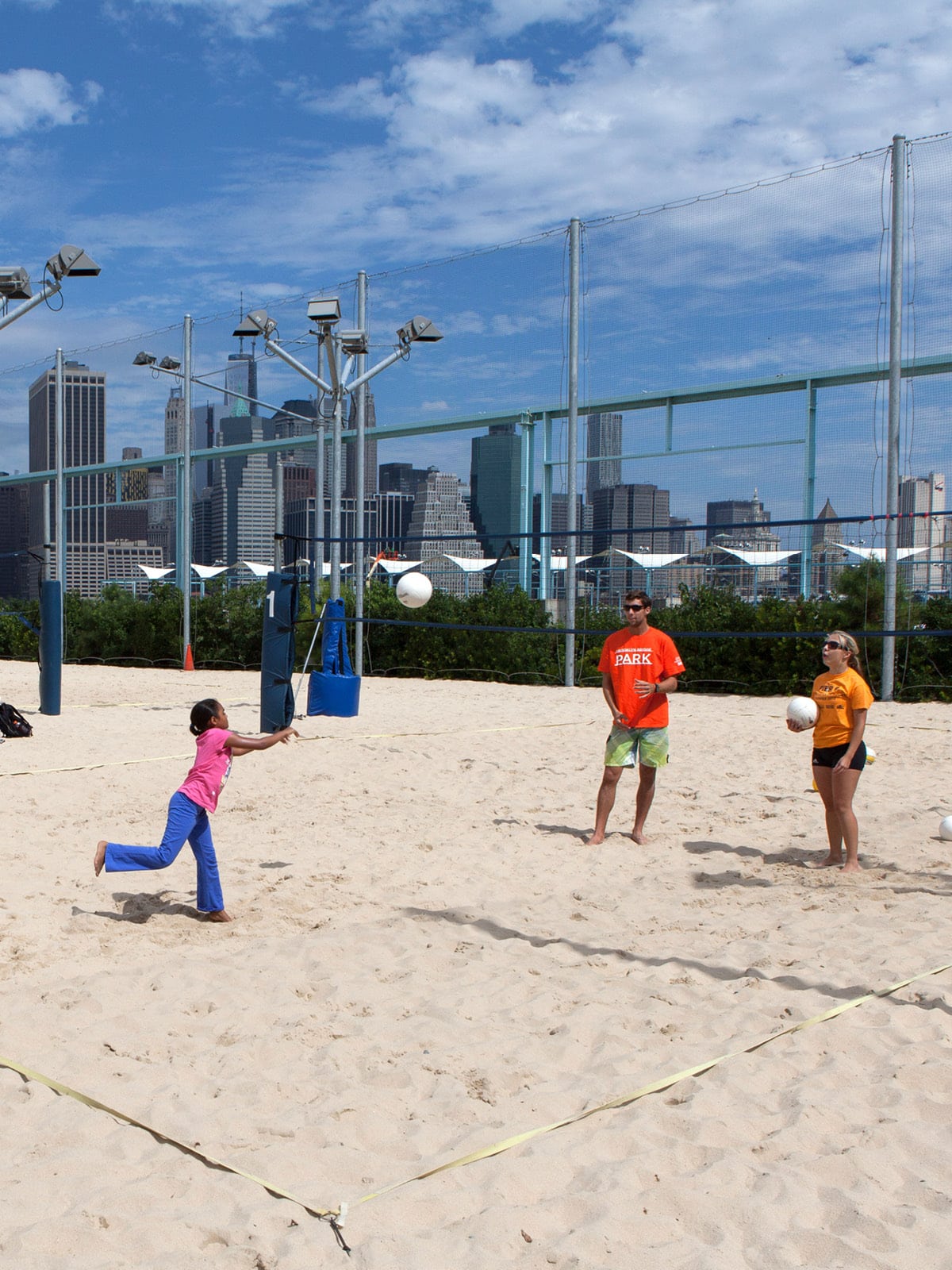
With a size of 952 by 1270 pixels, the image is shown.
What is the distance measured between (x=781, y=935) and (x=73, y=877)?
291 cm

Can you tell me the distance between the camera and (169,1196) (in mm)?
2311

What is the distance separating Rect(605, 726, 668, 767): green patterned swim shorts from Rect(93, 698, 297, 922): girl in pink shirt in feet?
6.10

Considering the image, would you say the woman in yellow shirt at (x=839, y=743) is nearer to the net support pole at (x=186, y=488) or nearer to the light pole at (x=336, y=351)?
the light pole at (x=336, y=351)

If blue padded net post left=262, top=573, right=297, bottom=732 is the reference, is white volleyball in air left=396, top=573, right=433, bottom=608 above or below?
above

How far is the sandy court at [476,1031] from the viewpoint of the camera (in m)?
2.21

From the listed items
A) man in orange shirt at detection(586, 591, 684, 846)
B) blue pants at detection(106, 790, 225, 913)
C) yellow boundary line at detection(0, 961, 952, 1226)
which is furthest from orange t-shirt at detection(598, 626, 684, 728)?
yellow boundary line at detection(0, 961, 952, 1226)

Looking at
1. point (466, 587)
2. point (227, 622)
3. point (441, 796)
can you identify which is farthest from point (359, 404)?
point (441, 796)

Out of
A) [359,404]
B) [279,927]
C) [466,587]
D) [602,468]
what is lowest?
[279,927]

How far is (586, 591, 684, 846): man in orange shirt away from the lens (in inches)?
221

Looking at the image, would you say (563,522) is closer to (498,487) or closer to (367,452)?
(498,487)

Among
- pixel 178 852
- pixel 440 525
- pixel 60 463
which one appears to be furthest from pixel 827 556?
pixel 60 463

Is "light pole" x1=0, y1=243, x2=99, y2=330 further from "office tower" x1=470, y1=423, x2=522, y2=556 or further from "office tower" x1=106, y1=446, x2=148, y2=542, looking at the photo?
"office tower" x1=106, y1=446, x2=148, y2=542

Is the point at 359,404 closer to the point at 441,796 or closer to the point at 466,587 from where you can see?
the point at 466,587

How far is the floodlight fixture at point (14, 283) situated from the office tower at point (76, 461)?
10.5m
